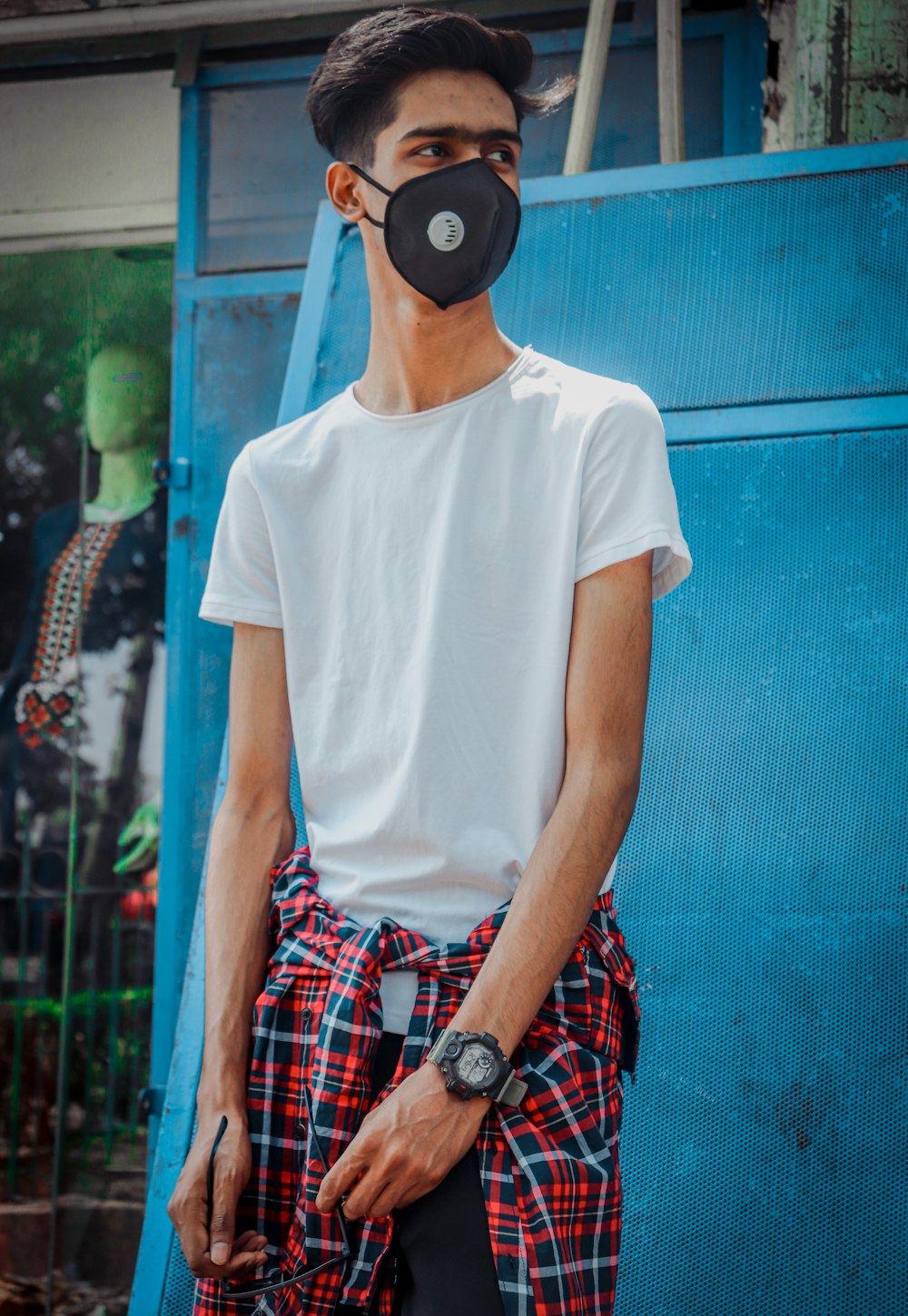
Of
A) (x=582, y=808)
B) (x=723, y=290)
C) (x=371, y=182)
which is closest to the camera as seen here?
(x=582, y=808)

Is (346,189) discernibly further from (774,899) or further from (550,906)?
(774,899)

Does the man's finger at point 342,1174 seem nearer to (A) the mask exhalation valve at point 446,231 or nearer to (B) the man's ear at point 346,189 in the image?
(A) the mask exhalation valve at point 446,231

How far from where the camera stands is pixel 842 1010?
2018 mm

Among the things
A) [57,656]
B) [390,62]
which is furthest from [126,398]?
[390,62]

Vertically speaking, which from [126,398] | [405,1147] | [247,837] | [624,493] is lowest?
[405,1147]

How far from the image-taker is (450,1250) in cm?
118

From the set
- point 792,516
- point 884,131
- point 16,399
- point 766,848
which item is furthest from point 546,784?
point 16,399

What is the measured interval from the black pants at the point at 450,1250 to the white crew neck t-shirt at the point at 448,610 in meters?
0.17

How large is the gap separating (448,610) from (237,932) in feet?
1.57

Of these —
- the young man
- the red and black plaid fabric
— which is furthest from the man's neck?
the red and black plaid fabric

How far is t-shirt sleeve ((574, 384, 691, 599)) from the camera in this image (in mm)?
1320

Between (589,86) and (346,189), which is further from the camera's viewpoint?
(589,86)

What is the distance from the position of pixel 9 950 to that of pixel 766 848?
2.48m

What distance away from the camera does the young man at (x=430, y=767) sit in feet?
3.92
